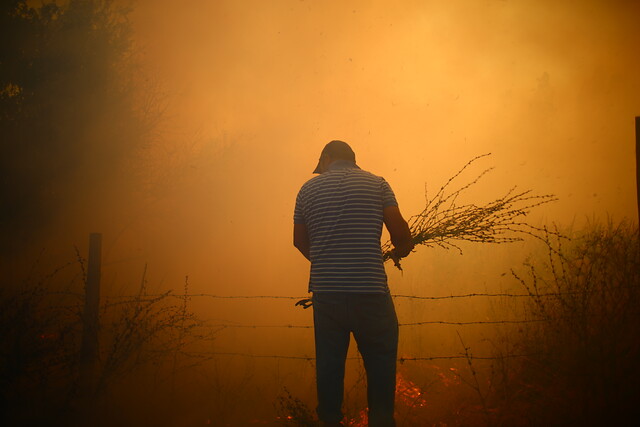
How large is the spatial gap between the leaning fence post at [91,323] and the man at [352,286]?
7.67 feet

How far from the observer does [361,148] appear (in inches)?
763

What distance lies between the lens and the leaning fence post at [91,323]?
3.38 metres

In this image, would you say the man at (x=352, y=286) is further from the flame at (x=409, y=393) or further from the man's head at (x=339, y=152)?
the flame at (x=409, y=393)

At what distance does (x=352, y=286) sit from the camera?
2.02 meters

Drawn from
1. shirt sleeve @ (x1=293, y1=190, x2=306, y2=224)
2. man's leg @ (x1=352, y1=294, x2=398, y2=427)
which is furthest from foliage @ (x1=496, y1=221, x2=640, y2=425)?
shirt sleeve @ (x1=293, y1=190, x2=306, y2=224)

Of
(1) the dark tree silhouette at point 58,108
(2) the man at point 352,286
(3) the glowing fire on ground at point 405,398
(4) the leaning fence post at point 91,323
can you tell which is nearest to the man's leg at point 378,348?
(2) the man at point 352,286

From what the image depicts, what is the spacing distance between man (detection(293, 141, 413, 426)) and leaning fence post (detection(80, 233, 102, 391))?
2338 millimetres

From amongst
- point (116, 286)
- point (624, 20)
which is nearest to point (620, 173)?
point (624, 20)

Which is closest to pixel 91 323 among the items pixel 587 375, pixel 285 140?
pixel 587 375

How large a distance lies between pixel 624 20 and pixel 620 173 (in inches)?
238

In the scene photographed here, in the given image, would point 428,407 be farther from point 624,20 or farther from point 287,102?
point 624,20

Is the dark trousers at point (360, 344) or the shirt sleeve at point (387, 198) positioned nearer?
the dark trousers at point (360, 344)

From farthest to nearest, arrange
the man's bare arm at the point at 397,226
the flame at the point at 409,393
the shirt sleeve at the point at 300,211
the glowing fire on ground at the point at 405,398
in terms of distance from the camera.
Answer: the flame at the point at 409,393 → the glowing fire on ground at the point at 405,398 → the shirt sleeve at the point at 300,211 → the man's bare arm at the point at 397,226

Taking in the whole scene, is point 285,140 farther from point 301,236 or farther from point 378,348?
point 378,348
